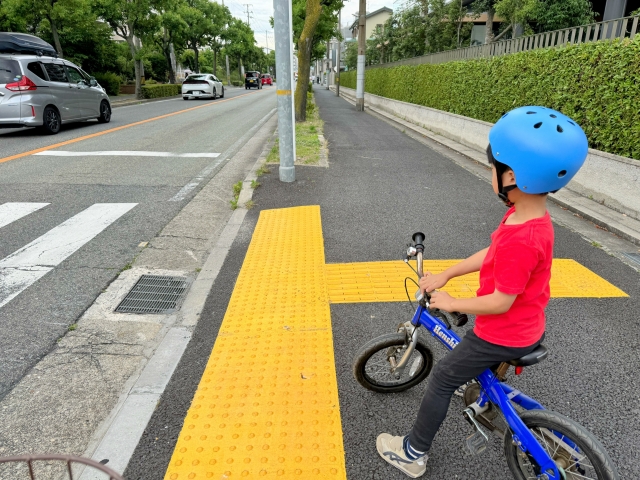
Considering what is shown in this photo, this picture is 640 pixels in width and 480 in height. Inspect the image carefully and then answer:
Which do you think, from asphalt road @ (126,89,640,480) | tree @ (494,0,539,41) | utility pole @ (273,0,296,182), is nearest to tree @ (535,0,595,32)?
tree @ (494,0,539,41)

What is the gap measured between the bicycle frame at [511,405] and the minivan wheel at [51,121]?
494 inches

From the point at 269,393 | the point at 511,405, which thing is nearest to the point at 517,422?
Answer: the point at 511,405

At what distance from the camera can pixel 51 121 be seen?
11898mm

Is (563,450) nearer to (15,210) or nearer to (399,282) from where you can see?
(399,282)

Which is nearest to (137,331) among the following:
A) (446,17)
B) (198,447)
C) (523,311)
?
(198,447)

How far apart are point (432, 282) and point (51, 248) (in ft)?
13.9

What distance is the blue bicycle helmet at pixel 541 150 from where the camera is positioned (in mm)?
1584

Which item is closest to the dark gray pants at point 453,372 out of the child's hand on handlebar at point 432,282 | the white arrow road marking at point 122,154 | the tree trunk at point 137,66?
the child's hand on handlebar at point 432,282

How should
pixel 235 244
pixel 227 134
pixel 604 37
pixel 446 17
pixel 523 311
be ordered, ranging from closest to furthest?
1. pixel 523 311
2. pixel 235 244
3. pixel 604 37
4. pixel 227 134
5. pixel 446 17

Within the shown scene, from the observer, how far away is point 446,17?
84.8ft

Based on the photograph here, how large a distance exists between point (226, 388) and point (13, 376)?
1336 mm

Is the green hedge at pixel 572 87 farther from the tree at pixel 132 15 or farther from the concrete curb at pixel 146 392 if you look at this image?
the tree at pixel 132 15

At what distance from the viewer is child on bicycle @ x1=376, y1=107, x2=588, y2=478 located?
1603mm

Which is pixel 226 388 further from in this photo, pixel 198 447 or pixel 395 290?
→ pixel 395 290
